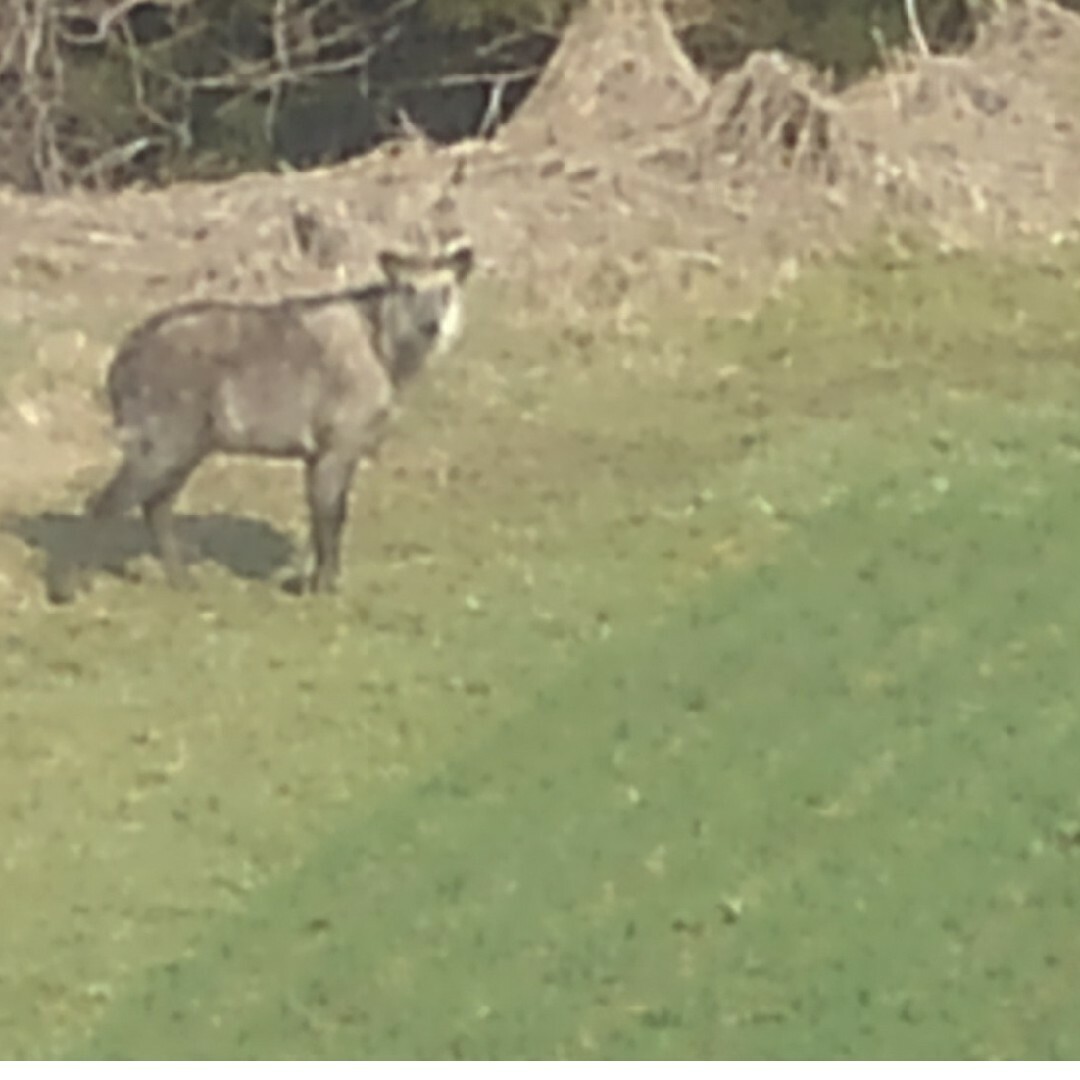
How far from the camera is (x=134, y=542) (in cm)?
686

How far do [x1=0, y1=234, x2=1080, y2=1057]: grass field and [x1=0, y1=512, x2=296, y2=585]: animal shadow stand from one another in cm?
2

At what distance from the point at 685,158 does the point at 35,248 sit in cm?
234

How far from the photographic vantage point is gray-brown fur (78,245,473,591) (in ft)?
21.1

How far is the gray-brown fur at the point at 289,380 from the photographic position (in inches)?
253

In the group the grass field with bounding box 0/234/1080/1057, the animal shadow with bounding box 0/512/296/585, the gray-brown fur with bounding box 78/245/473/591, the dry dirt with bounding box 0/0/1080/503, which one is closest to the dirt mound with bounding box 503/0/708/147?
the dry dirt with bounding box 0/0/1080/503

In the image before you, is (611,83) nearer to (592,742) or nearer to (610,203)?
(610,203)

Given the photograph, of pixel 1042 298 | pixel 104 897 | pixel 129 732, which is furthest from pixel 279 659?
pixel 1042 298

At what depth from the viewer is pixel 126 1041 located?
4.80 m

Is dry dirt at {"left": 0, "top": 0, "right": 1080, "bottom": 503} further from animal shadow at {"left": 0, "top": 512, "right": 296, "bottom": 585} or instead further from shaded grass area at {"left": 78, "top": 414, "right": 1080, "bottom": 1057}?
shaded grass area at {"left": 78, "top": 414, "right": 1080, "bottom": 1057}

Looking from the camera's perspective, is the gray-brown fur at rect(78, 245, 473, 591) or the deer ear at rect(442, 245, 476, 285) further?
the deer ear at rect(442, 245, 476, 285)

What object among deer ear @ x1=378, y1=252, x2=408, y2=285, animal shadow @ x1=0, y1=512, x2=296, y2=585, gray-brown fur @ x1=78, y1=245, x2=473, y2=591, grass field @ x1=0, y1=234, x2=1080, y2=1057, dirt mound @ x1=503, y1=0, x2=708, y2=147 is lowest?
dirt mound @ x1=503, y1=0, x2=708, y2=147

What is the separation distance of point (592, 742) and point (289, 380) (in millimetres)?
1241

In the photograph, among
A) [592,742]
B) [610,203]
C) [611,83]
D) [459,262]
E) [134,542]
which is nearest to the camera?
[592,742]

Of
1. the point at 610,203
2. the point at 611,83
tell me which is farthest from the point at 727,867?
the point at 611,83
